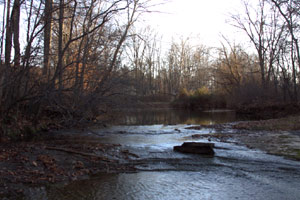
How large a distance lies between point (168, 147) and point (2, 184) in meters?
5.59

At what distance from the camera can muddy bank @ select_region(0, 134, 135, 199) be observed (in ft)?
19.1

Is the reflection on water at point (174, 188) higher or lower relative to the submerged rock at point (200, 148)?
lower

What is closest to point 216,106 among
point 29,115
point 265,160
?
point 29,115

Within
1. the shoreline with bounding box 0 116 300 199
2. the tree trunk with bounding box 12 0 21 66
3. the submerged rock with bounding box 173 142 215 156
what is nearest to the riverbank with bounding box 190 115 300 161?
the shoreline with bounding box 0 116 300 199

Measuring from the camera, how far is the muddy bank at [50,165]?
5.82 metres

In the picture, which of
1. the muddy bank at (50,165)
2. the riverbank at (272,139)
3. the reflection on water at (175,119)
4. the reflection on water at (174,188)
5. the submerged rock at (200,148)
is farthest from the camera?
the reflection on water at (175,119)

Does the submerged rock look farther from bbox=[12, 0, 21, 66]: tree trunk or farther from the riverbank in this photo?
bbox=[12, 0, 21, 66]: tree trunk

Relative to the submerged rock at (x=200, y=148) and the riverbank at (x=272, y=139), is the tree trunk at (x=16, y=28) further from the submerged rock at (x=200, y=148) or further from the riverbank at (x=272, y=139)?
the riverbank at (x=272, y=139)

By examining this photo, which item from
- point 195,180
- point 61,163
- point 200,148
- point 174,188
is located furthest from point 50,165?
point 200,148

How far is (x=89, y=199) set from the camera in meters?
5.27

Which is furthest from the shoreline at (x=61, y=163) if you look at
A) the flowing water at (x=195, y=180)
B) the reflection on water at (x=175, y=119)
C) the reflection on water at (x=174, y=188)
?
the reflection on water at (x=175, y=119)

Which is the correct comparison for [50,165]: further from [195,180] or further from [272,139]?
[272,139]

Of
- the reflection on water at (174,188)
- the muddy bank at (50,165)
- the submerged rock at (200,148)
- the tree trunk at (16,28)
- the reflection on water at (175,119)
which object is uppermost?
the tree trunk at (16,28)

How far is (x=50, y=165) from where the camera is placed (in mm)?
6953
